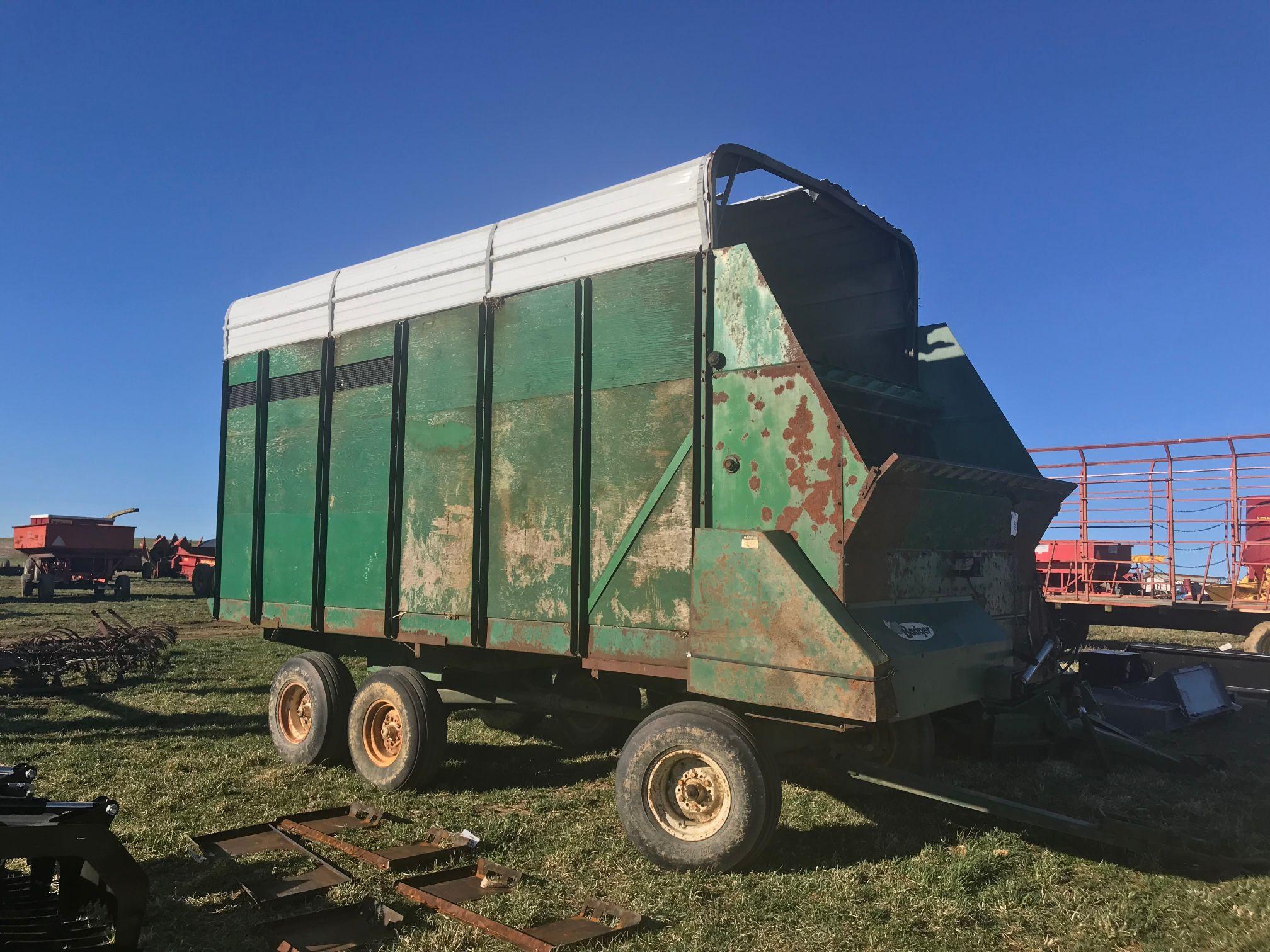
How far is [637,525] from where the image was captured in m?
5.09

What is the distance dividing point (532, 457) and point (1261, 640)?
978cm

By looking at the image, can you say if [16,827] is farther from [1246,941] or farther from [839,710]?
[1246,941]

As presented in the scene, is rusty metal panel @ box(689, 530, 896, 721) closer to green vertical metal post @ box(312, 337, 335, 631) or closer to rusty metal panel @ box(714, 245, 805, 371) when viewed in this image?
rusty metal panel @ box(714, 245, 805, 371)

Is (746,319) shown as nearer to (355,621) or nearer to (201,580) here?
(355,621)

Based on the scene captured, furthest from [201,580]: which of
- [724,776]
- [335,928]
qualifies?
[724,776]

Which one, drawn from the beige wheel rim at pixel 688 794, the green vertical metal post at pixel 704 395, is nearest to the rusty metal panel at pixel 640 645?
the beige wheel rim at pixel 688 794

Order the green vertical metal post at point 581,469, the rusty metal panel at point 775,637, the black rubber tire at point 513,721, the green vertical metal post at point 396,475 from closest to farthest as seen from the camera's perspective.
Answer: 1. the rusty metal panel at point 775,637
2. the green vertical metal post at point 581,469
3. the green vertical metal post at point 396,475
4. the black rubber tire at point 513,721

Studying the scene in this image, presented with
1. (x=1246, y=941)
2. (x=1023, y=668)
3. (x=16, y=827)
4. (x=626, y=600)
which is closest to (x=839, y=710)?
(x=626, y=600)

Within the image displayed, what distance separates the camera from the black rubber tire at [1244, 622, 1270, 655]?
10.5 m

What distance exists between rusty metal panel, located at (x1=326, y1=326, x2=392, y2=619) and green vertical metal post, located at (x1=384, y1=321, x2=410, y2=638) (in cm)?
5

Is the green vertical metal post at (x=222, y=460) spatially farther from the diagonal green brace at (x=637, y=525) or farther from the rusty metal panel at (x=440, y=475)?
the diagonal green brace at (x=637, y=525)

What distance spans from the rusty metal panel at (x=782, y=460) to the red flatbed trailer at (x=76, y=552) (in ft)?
85.7

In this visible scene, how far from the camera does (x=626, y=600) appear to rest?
5.10 metres

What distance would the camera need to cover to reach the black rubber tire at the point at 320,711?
6.80 metres
